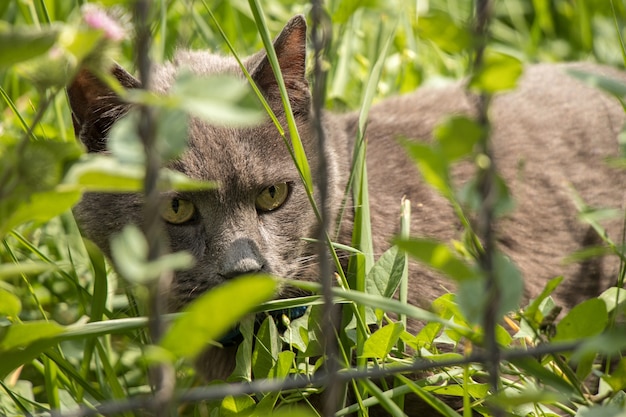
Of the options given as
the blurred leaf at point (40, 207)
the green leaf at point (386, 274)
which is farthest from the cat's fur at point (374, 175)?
the blurred leaf at point (40, 207)

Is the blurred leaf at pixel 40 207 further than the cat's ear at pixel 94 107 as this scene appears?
No

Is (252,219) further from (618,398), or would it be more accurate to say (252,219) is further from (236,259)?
(618,398)

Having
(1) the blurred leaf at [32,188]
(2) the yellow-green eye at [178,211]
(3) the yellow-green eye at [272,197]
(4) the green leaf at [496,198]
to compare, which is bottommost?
(3) the yellow-green eye at [272,197]

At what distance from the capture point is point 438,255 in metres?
0.78

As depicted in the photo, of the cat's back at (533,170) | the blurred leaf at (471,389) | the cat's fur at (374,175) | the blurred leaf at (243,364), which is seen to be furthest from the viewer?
the cat's back at (533,170)

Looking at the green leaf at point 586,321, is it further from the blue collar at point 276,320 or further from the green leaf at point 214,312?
the blue collar at point 276,320

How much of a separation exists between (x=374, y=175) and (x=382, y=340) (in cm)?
70

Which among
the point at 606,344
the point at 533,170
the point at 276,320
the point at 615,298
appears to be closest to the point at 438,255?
the point at 606,344

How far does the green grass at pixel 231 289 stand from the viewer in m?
0.81

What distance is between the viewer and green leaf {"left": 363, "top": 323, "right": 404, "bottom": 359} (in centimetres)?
115

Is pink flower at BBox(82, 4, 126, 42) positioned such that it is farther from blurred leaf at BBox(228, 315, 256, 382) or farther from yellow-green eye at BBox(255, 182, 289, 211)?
yellow-green eye at BBox(255, 182, 289, 211)

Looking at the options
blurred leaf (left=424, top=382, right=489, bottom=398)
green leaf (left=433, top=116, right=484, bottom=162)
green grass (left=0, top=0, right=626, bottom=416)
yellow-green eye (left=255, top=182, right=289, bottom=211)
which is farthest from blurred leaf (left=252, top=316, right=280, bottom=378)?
green leaf (left=433, top=116, right=484, bottom=162)

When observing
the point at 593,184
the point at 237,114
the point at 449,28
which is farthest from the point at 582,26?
the point at 237,114

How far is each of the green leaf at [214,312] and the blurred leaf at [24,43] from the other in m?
0.29
